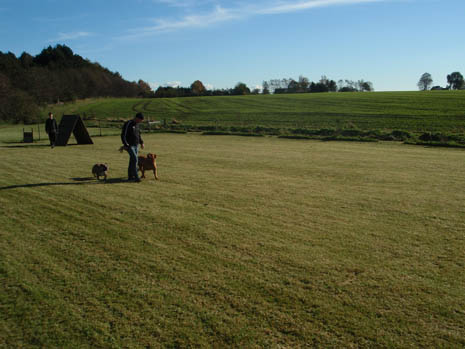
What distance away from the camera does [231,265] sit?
5078 mm

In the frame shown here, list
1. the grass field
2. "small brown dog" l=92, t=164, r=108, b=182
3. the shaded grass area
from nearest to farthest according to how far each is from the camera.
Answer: the grass field, "small brown dog" l=92, t=164, r=108, b=182, the shaded grass area

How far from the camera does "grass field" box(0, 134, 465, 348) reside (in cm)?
370

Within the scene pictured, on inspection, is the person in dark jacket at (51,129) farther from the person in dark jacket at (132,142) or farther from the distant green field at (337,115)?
the distant green field at (337,115)

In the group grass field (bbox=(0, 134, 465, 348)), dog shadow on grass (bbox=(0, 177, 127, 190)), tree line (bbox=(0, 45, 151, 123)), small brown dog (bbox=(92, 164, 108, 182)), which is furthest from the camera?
tree line (bbox=(0, 45, 151, 123))

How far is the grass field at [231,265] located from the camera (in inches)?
145

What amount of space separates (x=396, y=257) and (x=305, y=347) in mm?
2699

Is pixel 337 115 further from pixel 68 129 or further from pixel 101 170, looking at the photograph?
pixel 101 170

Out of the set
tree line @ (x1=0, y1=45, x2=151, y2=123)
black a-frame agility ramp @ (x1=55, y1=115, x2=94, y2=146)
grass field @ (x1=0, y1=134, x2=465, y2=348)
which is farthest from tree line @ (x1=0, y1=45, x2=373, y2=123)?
grass field @ (x1=0, y1=134, x2=465, y2=348)

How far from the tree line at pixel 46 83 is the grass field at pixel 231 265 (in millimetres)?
48689

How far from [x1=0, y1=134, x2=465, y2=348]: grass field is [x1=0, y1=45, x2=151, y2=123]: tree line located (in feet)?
160

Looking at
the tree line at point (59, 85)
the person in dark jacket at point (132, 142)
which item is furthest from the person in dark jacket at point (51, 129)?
the tree line at point (59, 85)

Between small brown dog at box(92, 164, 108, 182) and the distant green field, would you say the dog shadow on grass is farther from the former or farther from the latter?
the distant green field

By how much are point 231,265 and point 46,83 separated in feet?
274

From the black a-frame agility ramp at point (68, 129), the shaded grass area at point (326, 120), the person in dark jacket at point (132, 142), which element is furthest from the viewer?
the shaded grass area at point (326, 120)
